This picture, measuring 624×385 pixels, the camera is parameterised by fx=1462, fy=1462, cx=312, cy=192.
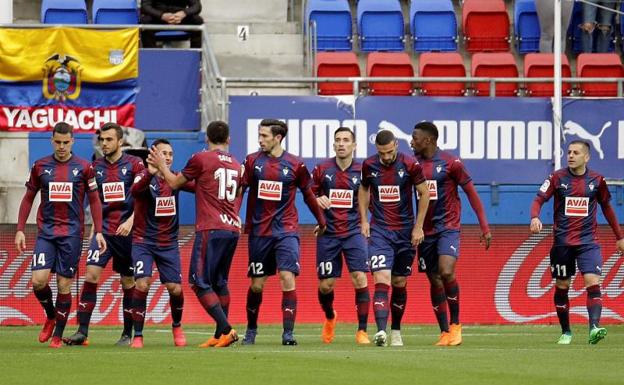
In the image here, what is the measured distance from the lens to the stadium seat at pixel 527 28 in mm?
26109

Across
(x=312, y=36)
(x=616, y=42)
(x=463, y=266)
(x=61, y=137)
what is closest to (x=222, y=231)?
(x=61, y=137)

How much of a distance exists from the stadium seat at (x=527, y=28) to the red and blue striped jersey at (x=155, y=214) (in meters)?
12.2

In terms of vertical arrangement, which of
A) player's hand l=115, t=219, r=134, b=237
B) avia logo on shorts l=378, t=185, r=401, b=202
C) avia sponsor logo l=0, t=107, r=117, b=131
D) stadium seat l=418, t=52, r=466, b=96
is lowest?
player's hand l=115, t=219, r=134, b=237

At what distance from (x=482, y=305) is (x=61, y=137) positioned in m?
8.48

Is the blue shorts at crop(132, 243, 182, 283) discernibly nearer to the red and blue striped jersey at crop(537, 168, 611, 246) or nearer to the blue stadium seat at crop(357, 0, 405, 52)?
the red and blue striped jersey at crop(537, 168, 611, 246)

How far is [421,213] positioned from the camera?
50.4ft

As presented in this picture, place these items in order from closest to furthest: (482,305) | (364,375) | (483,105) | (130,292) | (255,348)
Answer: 1. (364,375)
2. (255,348)
3. (130,292)
4. (482,305)
5. (483,105)

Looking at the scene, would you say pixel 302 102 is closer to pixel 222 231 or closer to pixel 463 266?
pixel 463 266

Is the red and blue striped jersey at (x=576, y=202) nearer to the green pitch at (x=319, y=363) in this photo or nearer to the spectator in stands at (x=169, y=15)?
the green pitch at (x=319, y=363)

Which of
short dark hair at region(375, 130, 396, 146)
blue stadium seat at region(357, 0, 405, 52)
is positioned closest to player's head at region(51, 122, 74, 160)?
short dark hair at region(375, 130, 396, 146)

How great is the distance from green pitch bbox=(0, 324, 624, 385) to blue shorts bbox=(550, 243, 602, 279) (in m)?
0.81

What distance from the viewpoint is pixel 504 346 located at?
15.4m

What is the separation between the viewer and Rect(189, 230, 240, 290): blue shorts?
14727 mm

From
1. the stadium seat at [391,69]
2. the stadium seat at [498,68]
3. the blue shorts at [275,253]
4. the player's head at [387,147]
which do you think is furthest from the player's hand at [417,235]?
the stadium seat at [498,68]
